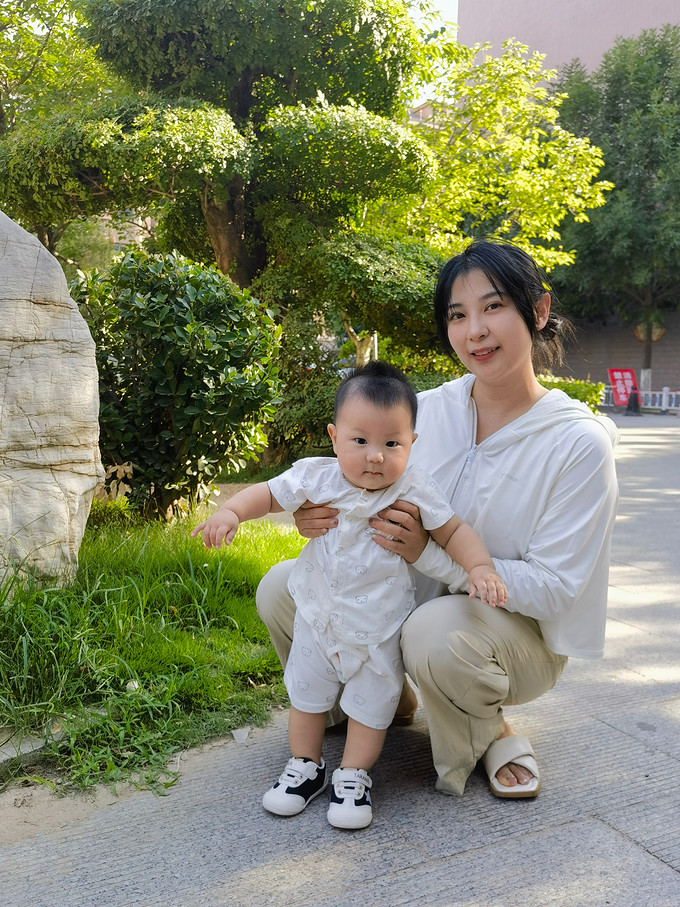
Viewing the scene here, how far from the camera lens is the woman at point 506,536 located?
6.89ft

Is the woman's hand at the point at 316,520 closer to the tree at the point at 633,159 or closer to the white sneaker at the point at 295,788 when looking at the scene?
the white sneaker at the point at 295,788

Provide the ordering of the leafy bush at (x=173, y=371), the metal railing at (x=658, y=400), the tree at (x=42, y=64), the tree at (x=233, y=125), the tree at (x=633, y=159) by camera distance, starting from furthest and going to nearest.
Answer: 1. the tree at (x=633, y=159)
2. the metal railing at (x=658, y=400)
3. the tree at (x=42, y=64)
4. the tree at (x=233, y=125)
5. the leafy bush at (x=173, y=371)

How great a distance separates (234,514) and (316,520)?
23 cm

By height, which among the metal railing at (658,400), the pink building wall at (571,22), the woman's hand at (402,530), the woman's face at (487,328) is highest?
the pink building wall at (571,22)

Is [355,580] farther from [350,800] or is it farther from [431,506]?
[350,800]

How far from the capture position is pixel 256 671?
2936 millimetres

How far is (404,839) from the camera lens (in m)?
2.01

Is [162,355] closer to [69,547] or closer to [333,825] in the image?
[69,547]

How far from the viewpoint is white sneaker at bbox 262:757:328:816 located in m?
2.10

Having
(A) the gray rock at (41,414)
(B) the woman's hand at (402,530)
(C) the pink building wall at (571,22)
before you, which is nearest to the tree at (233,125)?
(A) the gray rock at (41,414)

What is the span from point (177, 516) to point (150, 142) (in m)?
3.85

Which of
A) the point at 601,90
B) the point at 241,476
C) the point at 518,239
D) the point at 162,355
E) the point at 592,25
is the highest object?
the point at 592,25

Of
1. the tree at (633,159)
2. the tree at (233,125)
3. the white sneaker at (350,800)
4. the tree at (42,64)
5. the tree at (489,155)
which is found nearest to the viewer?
the white sneaker at (350,800)

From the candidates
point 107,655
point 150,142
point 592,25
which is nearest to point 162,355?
point 107,655
